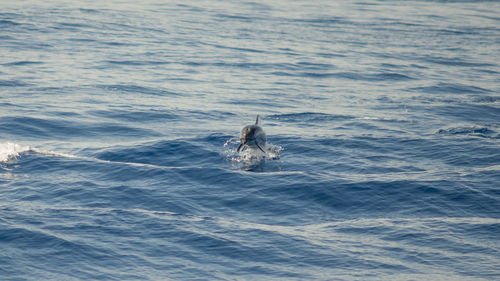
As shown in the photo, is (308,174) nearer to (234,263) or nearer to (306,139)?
(306,139)

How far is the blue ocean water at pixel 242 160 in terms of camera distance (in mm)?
12555

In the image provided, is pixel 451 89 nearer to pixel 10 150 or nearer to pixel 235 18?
pixel 10 150

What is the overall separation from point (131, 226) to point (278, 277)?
3685 millimetres

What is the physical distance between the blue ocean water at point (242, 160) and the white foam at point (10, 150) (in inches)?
2.6

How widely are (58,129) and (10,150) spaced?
3.20m

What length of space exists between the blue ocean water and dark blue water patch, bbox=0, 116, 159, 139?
7cm

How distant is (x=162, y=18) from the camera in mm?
54750

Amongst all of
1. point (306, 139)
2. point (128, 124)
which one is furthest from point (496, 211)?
point (128, 124)

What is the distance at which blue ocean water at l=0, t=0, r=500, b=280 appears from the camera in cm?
1255

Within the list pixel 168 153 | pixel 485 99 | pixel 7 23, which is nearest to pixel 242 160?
pixel 168 153

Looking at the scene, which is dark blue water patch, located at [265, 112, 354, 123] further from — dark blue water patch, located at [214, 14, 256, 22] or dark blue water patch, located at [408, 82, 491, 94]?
dark blue water patch, located at [214, 14, 256, 22]

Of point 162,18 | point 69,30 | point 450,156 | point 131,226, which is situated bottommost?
point 131,226

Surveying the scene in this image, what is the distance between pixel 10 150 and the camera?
19.2 metres

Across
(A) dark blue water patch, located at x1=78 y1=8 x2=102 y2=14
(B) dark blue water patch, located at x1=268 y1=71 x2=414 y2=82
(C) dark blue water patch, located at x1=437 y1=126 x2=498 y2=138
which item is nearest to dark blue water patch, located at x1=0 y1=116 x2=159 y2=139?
(C) dark blue water patch, located at x1=437 y1=126 x2=498 y2=138
